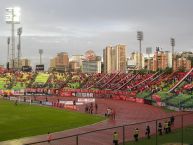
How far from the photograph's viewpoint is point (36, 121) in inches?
1710

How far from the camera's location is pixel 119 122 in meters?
43.7

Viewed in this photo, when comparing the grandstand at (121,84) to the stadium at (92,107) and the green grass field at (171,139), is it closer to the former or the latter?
the stadium at (92,107)

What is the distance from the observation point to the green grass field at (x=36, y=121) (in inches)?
1422

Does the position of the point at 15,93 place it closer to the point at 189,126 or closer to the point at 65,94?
the point at 65,94

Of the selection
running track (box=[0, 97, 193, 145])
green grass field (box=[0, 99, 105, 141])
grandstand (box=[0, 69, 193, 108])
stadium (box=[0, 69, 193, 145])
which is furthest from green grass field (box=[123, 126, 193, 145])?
grandstand (box=[0, 69, 193, 108])

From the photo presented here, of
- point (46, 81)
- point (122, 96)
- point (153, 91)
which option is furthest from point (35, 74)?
point (153, 91)

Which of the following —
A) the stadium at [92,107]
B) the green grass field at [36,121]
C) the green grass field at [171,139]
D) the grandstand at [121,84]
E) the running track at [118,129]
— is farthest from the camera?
the grandstand at [121,84]

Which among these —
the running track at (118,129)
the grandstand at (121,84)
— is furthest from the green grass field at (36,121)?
the grandstand at (121,84)

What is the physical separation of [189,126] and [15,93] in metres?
57.3

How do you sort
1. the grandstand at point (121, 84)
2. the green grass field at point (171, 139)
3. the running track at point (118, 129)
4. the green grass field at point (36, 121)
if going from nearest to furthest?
the green grass field at point (171, 139)
the running track at point (118, 129)
the green grass field at point (36, 121)
the grandstand at point (121, 84)

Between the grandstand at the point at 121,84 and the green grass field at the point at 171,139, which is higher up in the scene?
the grandstand at the point at 121,84

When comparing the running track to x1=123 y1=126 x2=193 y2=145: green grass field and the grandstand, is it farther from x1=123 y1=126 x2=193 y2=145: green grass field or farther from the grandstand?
the grandstand

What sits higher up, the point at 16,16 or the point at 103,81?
the point at 16,16

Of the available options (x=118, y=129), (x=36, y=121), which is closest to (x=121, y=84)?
(x=36, y=121)
